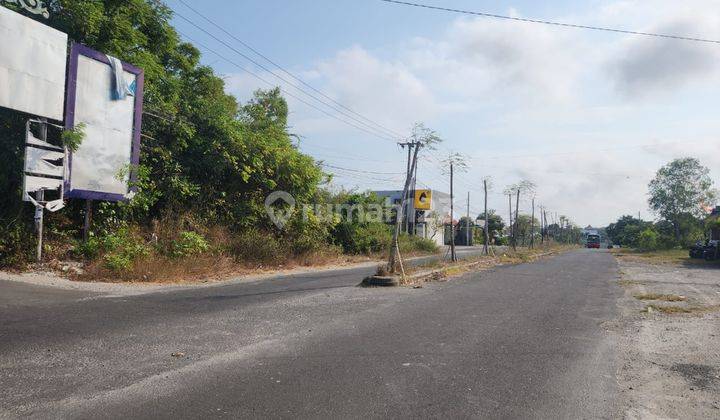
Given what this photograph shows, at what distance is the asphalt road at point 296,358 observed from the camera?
444cm

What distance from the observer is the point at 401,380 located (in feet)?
17.0

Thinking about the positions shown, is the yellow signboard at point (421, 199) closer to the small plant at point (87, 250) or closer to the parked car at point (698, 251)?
the parked car at point (698, 251)

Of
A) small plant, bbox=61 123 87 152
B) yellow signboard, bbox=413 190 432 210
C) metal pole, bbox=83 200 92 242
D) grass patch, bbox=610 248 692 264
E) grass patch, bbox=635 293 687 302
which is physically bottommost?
grass patch, bbox=635 293 687 302

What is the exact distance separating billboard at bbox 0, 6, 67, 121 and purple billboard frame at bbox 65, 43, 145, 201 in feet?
1.21

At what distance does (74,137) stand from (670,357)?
1337 cm

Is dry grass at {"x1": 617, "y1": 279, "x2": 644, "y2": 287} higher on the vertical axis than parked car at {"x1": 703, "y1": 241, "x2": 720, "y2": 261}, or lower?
lower

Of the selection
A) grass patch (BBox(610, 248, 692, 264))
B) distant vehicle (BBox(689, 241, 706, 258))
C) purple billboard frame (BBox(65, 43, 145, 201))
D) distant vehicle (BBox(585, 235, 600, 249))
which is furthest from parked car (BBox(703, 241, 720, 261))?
distant vehicle (BBox(585, 235, 600, 249))

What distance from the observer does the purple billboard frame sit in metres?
12.9

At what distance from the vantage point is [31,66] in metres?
11.8

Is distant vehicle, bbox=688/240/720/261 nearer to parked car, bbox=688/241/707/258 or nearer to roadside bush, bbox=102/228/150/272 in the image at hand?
parked car, bbox=688/241/707/258

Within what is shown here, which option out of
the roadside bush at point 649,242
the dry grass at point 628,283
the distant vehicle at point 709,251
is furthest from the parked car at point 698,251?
the dry grass at point 628,283

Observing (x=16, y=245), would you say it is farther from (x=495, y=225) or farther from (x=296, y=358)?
(x=495, y=225)

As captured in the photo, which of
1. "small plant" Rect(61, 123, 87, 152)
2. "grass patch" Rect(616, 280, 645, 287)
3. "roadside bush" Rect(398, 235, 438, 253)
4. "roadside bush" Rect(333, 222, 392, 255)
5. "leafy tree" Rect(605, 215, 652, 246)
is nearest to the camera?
"small plant" Rect(61, 123, 87, 152)

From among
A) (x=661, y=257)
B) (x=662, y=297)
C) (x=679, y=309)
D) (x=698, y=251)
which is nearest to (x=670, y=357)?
(x=679, y=309)
